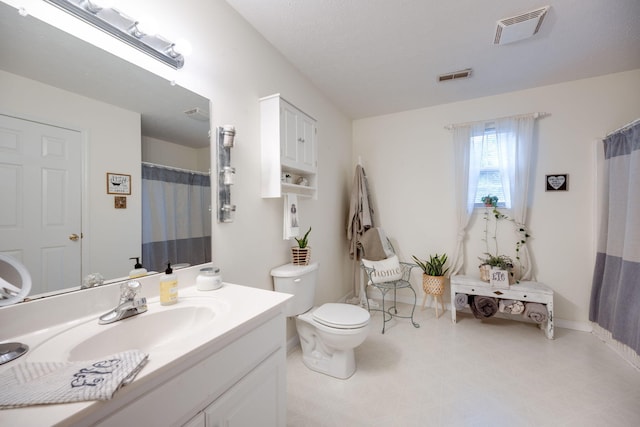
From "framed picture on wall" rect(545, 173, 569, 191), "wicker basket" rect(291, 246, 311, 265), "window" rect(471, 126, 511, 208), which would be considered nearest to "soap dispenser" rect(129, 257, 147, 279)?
"wicker basket" rect(291, 246, 311, 265)

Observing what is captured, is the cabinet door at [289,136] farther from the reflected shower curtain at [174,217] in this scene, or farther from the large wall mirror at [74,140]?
the large wall mirror at [74,140]

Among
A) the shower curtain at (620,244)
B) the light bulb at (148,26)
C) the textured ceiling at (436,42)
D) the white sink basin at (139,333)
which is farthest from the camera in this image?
the shower curtain at (620,244)

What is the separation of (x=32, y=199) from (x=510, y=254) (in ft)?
11.6

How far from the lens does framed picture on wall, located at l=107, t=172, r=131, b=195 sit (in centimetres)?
102

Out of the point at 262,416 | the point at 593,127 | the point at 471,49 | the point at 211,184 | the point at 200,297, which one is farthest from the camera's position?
the point at 593,127

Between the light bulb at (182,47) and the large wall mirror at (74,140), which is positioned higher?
the light bulb at (182,47)

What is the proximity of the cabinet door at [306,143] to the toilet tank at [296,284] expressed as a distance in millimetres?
798

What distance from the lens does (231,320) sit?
2.93ft

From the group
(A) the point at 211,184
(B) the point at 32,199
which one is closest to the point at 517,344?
(A) the point at 211,184

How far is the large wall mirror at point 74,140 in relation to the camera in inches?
31.4

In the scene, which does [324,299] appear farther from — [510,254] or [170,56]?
[170,56]

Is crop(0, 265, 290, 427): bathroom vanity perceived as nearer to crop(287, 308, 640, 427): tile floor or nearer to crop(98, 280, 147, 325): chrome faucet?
crop(98, 280, 147, 325): chrome faucet

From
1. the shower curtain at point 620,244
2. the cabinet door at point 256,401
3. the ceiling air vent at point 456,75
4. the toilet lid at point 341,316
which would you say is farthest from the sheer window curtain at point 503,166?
the cabinet door at point 256,401

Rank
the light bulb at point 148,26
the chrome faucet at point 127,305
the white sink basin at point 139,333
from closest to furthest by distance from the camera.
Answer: the white sink basin at point 139,333
the chrome faucet at point 127,305
the light bulb at point 148,26
